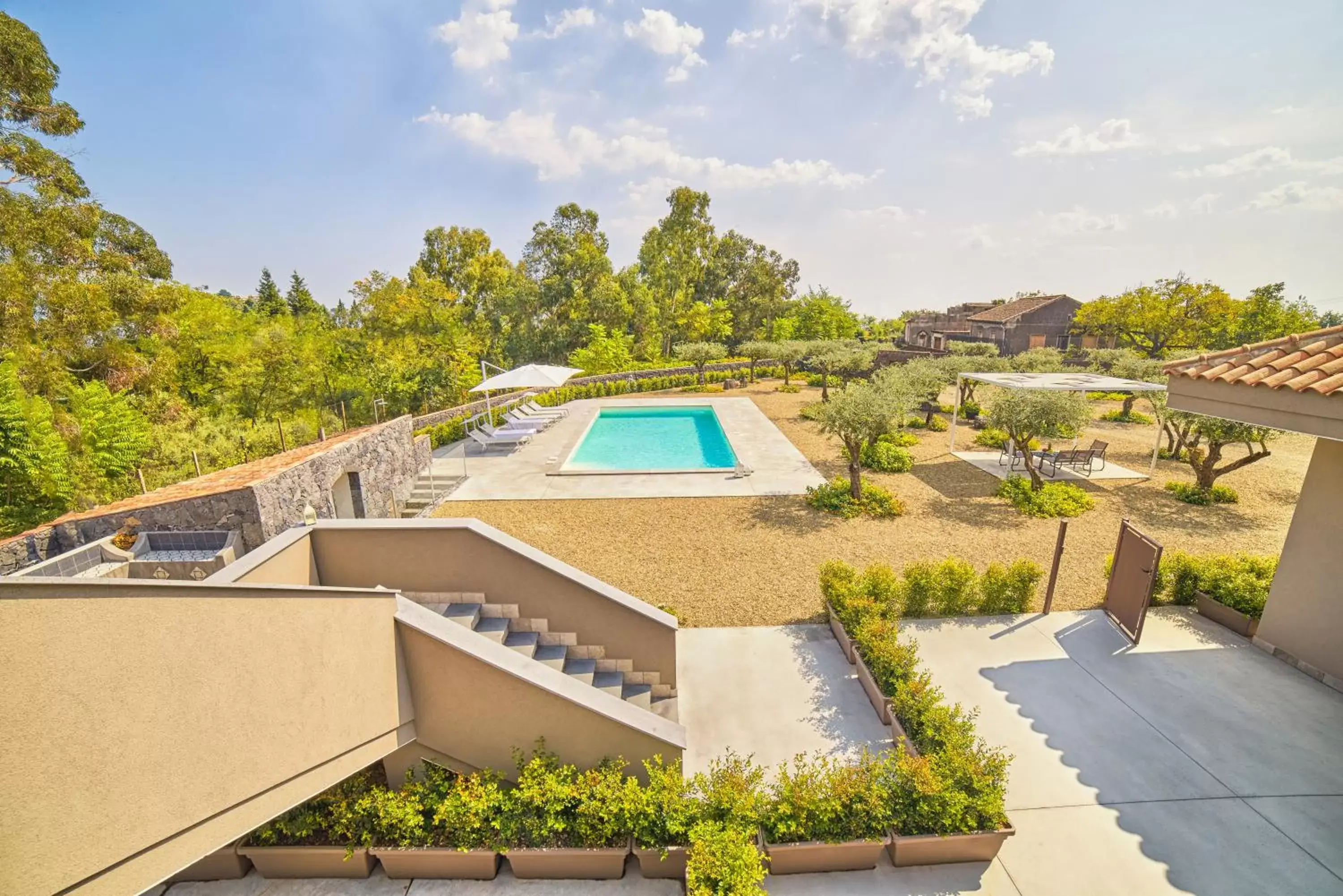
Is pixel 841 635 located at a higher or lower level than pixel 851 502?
lower

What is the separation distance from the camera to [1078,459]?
12961 millimetres

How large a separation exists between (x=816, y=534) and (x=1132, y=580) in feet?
14.7

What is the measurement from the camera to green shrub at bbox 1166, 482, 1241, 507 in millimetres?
11094

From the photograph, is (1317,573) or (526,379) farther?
(526,379)

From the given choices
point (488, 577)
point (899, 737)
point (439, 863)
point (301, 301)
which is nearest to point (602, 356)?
point (488, 577)

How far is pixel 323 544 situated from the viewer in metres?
4.85

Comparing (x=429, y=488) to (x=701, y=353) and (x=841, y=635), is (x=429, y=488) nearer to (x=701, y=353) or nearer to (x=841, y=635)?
(x=841, y=635)

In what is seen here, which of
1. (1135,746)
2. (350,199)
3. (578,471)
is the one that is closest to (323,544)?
(1135,746)

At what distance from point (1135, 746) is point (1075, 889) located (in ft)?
6.33

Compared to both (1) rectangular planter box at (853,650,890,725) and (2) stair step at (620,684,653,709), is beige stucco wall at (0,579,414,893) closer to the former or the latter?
(2) stair step at (620,684,653,709)

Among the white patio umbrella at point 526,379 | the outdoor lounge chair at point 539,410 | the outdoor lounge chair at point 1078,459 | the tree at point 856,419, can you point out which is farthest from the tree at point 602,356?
the outdoor lounge chair at point 1078,459

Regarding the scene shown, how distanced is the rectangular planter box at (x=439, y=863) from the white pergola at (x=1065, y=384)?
13421mm

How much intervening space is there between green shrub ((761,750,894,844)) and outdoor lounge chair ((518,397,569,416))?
1726cm

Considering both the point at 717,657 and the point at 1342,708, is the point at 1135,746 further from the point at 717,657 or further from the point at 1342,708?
the point at 717,657
